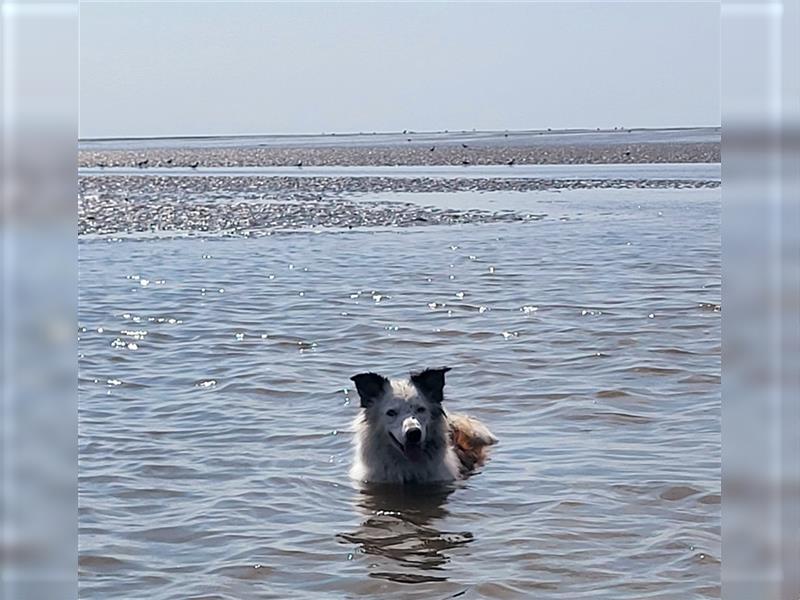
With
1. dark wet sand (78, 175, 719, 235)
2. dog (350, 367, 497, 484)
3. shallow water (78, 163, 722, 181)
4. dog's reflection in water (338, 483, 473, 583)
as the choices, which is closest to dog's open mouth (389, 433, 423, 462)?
dog (350, 367, 497, 484)

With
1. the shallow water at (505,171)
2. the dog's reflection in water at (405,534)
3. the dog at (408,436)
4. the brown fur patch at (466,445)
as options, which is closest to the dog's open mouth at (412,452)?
the dog at (408,436)

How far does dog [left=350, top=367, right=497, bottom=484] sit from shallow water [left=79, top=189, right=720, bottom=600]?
173mm

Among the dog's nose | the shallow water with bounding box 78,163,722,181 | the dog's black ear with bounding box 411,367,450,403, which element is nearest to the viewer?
the dog's nose

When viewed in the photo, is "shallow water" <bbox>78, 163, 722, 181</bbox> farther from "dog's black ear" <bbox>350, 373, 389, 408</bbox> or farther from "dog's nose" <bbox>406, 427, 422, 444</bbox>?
"dog's nose" <bbox>406, 427, 422, 444</bbox>

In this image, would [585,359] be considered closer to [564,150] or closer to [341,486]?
[341,486]

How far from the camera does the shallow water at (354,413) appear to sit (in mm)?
4895

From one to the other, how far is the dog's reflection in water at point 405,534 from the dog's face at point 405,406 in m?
0.29

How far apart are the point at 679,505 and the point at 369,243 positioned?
12.5 meters

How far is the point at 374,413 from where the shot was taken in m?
6.78

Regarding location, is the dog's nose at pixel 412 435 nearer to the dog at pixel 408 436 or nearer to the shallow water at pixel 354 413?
the dog at pixel 408 436

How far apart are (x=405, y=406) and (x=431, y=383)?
8.4 inches

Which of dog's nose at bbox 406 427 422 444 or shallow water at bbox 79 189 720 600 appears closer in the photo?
shallow water at bbox 79 189 720 600

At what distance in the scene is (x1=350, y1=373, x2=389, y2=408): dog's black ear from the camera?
6.68 metres
